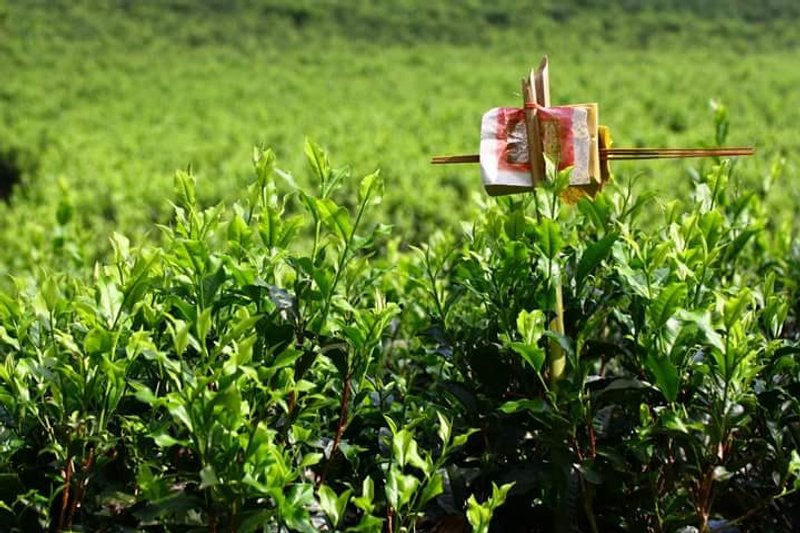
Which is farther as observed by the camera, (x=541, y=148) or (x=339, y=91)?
(x=339, y=91)

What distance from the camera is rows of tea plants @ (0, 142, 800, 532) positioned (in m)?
1.43

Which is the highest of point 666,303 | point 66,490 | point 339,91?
point 339,91

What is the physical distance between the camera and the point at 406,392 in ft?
5.85

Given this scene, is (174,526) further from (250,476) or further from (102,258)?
(102,258)

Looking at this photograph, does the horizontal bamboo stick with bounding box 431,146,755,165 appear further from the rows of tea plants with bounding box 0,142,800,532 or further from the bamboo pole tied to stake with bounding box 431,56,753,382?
the rows of tea plants with bounding box 0,142,800,532

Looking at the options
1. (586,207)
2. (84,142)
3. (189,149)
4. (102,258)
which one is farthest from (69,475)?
(84,142)

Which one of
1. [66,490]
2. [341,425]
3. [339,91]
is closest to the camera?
[66,490]

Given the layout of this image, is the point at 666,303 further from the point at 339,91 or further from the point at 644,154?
the point at 339,91

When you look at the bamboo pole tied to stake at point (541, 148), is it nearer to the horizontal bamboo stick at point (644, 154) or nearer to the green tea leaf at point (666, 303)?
the horizontal bamboo stick at point (644, 154)

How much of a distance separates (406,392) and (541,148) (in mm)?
501

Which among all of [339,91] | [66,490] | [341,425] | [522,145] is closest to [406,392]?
[341,425]

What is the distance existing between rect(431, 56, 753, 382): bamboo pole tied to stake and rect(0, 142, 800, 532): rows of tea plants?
0.17ft

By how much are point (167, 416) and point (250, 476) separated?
0.24 m

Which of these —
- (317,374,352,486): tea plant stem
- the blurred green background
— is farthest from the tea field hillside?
the blurred green background
